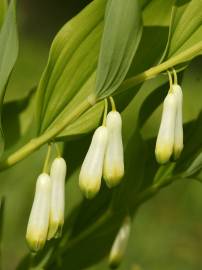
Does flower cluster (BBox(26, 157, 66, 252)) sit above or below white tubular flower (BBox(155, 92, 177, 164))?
below

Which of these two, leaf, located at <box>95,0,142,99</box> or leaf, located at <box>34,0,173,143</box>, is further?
leaf, located at <box>34,0,173,143</box>

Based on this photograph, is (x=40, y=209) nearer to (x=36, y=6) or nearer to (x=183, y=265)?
(x=183, y=265)

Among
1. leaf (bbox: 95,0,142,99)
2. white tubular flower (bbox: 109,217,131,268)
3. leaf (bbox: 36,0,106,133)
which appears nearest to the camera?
leaf (bbox: 95,0,142,99)

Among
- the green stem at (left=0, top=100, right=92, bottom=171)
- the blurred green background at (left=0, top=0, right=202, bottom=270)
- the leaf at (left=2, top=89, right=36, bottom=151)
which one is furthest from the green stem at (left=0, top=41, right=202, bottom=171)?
the blurred green background at (left=0, top=0, right=202, bottom=270)

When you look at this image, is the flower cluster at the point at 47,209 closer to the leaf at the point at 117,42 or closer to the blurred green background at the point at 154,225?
the leaf at the point at 117,42

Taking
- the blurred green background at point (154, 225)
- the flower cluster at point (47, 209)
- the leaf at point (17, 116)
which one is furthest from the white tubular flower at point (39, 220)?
the blurred green background at point (154, 225)

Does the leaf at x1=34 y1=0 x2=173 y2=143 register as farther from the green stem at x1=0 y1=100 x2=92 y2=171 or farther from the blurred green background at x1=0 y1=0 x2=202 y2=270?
the blurred green background at x1=0 y1=0 x2=202 y2=270

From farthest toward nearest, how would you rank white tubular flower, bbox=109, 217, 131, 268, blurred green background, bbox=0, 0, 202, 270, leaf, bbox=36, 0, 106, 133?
blurred green background, bbox=0, 0, 202, 270
white tubular flower, bbox=109, 217, 131, 268
leaf, bbox=36, 0, 106, 133
